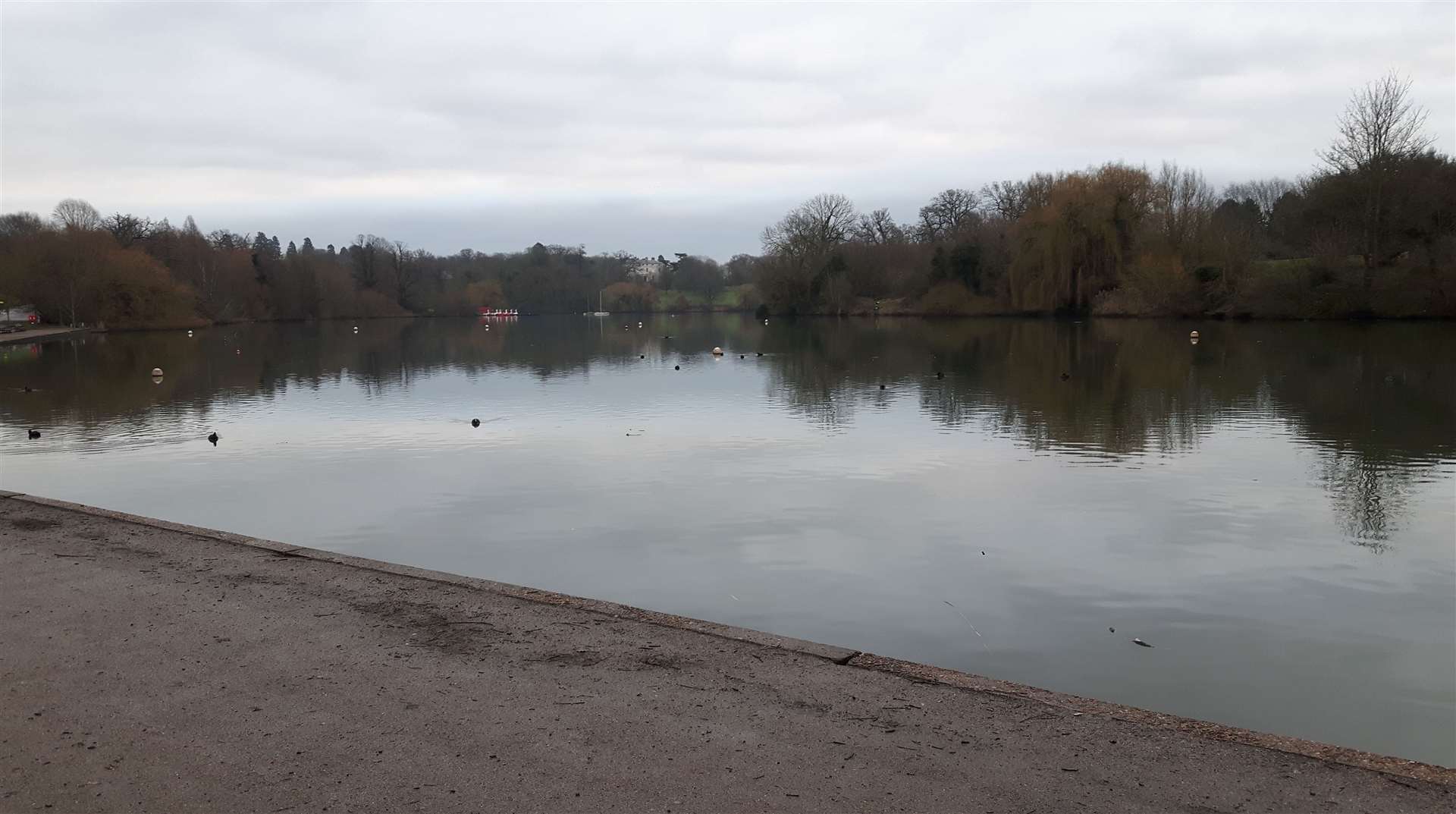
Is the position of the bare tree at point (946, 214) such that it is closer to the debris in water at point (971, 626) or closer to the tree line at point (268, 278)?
the tree line at point (268, 278)

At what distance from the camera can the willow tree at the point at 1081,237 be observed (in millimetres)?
55031

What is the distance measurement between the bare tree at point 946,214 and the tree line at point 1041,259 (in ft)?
0.53

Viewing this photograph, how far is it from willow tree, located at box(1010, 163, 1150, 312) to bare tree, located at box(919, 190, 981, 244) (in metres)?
30.7

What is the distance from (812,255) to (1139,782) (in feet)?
243

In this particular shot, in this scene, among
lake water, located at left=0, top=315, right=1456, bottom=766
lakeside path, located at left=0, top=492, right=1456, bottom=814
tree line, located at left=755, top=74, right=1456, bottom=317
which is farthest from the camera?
tree line, located at left=755, top=74, right=1456, bottom=317

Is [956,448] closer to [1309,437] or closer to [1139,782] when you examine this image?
[1309,437]

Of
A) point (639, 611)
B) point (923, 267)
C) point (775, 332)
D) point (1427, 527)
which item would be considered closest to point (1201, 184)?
point (923, 267)

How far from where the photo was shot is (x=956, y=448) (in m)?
13.0

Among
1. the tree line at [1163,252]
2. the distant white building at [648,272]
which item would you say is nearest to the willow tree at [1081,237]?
the tree line at [1163,252]

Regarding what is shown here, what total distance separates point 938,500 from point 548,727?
6568mm

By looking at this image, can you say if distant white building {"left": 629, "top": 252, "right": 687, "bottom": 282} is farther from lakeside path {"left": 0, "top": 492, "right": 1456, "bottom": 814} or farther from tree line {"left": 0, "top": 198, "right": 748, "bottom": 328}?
lakeside path {"left": 0, "top": 492, "right": 1456, "bottom": 814}

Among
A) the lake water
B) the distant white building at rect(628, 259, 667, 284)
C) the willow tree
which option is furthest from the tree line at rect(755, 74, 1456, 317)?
the distant white building at rect(628, 259, 667, 284)

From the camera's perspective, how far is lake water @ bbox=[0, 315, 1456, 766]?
232 inches

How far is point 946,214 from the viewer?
301 ft
